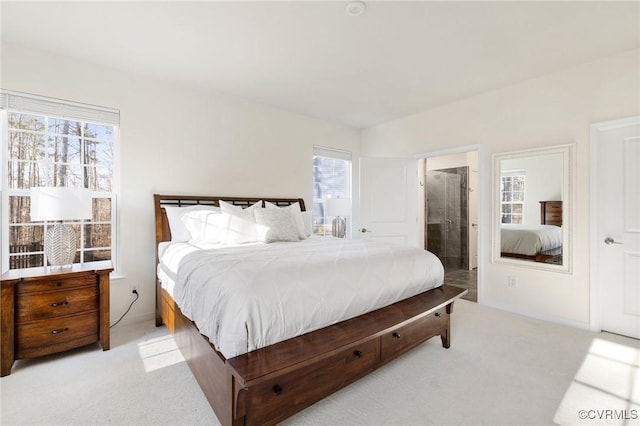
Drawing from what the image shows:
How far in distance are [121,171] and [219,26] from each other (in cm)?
182

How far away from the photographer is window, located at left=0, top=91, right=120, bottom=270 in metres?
2.60

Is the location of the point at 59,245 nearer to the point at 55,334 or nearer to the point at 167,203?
the point at 55,334

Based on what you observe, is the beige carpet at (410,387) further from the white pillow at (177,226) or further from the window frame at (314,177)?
the window frame at (314,177)

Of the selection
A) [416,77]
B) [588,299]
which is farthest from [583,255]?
[416,77]

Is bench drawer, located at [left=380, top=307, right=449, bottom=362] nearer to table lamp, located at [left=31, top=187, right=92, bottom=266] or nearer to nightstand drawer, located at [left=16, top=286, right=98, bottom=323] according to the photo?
nightstand drawer, located at [left=16, top=286, right=98, bottom=323]

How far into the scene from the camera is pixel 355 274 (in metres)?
1.95

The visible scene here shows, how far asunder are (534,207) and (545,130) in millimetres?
875

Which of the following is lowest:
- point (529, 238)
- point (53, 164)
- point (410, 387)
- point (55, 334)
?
point (410, 387)

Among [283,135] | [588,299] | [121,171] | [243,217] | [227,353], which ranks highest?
[283,135]

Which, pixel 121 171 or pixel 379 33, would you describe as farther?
pixel 121 171

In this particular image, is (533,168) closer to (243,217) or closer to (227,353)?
(243,217)

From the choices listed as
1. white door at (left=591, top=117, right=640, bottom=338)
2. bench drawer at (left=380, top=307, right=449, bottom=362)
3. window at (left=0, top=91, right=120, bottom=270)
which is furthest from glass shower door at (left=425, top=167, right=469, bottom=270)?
window at (left=0, top=91, right=120, bottom=270)

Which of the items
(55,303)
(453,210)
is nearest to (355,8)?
(55,303)

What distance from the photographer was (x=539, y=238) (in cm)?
332
